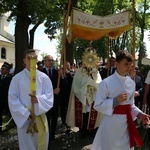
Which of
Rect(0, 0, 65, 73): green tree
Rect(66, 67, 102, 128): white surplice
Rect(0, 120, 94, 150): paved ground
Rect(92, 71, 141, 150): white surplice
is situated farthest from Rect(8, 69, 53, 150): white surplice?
Rect(0, 0, 65, 73): green tree

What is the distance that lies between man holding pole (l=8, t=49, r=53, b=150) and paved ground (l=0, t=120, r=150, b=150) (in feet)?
6.53

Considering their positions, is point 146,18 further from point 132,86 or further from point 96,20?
point 132,86

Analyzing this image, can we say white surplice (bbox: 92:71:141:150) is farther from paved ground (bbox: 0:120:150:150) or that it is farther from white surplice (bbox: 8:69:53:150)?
paved ground (bbox: 0:120:150:150)

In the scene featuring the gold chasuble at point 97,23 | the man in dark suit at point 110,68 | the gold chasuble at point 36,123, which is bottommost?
the gold chasuble at point 36,123

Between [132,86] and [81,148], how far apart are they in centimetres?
275

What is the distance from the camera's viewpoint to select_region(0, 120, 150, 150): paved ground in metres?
6.65

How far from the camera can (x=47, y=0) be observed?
13.4 m

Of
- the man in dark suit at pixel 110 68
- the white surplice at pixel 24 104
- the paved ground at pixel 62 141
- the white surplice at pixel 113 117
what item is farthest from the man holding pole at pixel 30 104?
the man in dark suit at pixel 110 68

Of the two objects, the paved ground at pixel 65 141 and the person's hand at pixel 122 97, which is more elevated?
the person's hand at pixel 122 97

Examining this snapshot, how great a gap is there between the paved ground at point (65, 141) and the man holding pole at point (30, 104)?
6.53ft

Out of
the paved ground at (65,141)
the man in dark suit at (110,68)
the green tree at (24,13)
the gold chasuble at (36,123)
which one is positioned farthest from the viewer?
the green tree at (24,13)

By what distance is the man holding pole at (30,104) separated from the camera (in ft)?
14.7

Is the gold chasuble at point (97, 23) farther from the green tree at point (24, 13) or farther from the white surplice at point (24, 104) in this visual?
the green tree at point (24, 13)

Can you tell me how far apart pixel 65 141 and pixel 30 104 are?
2.79 metres
